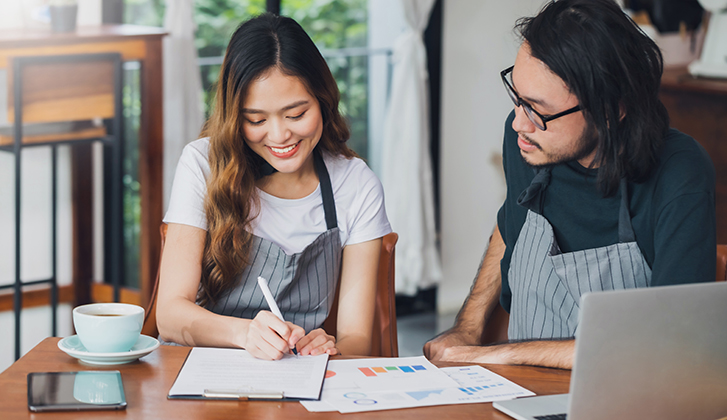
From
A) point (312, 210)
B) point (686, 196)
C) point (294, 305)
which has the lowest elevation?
point (294, 305)

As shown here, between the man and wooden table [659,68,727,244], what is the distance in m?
1.77

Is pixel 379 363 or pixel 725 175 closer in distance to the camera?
pixel 379 363

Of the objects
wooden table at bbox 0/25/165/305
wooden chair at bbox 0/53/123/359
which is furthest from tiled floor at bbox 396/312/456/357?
wooden chair at bbox 0/53/123/359

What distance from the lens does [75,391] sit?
1.02 m

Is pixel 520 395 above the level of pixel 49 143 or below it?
below

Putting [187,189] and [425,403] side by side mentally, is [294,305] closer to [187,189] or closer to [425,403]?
A: [187,189]

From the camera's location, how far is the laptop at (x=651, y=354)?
847 millimetres

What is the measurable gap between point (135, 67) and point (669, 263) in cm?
216

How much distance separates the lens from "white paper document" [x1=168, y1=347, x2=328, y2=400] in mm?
1045

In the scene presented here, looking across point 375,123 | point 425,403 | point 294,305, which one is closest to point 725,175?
point 375,123

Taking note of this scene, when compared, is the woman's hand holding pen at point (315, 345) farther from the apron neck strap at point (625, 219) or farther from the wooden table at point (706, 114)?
the wooden table at point (706, 114)

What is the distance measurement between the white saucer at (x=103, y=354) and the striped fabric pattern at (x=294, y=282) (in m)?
0.32

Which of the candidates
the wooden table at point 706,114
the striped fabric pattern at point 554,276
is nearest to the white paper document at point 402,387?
the striped fabric pattern at point 554,276

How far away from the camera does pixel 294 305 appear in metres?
1.52
